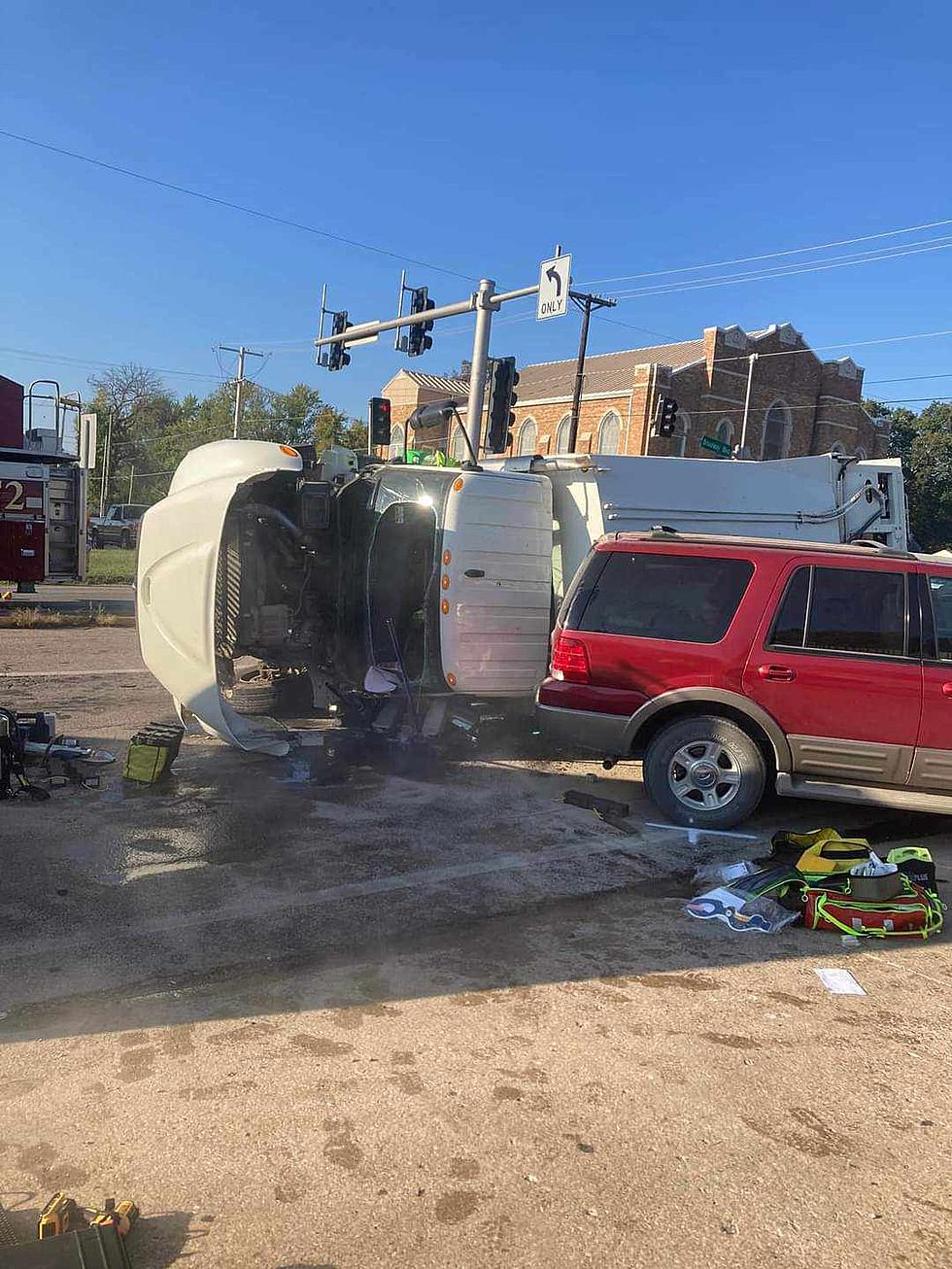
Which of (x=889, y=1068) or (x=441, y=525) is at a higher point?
(x=441, y=525)

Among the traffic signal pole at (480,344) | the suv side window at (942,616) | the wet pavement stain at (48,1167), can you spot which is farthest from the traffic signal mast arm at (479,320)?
the wet pavement stain at (48,1167)

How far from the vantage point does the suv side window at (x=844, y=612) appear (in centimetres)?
598

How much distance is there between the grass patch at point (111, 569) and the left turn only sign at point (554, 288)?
1127 centimetres

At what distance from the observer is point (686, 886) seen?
17.3 feet

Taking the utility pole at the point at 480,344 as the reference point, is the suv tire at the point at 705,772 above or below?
below

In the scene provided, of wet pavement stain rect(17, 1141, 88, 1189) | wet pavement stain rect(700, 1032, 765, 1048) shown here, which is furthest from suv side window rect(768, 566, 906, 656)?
wet pavement stain rect(17, 1141, 88, 1189)

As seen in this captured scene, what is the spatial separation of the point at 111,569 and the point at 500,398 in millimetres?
17925

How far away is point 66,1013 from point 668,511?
21.7 ft

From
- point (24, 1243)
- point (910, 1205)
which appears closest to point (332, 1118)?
point (24, 1243)

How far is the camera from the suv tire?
20.1 ft

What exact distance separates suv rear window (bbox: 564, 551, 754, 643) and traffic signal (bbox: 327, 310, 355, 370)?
1564 centimetres

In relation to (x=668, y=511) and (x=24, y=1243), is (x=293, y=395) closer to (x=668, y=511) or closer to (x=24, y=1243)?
(x=668, y=511)

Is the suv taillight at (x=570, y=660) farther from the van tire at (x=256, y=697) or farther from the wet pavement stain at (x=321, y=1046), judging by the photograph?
the wet pavement stain at (x=321, y=1046)

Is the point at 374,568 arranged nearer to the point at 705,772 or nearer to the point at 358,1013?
the point at 705,772
